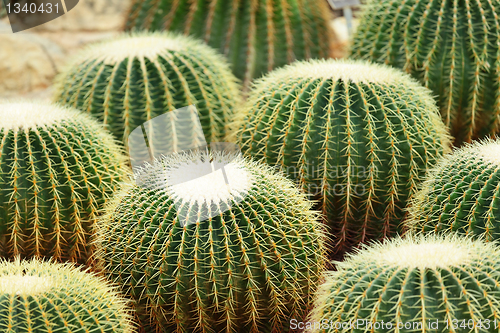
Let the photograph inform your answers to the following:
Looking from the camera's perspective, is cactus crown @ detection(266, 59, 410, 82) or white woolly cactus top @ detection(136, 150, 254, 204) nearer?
white woolly cactus top @ detection(136, 150, 254, 204)

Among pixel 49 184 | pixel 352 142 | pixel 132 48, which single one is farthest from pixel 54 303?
pixel 132 48

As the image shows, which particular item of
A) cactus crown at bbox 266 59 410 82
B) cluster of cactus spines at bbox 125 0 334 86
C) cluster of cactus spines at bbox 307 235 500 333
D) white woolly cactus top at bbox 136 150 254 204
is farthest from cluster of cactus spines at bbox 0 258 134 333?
cluster of cactus spines at bbox 125 0 334 86

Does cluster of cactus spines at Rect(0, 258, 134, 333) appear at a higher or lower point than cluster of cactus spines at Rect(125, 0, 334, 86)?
lower

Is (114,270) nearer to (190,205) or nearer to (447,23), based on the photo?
(190,205)

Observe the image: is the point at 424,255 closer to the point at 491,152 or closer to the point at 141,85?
the point at 491,152

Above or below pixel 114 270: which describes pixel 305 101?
above

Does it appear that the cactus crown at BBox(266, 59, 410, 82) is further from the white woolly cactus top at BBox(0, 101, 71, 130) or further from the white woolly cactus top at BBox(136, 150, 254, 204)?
the white woolly cactus top at BBox(0, 101, 71, 130)

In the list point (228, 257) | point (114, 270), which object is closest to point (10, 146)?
point (114, 270)
